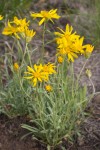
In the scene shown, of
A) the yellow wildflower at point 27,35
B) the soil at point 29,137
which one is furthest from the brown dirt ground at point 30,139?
the yellow wildflower at point 27,35

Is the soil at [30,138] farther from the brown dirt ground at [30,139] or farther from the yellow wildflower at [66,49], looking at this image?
the yellow wildflower at [66,49]

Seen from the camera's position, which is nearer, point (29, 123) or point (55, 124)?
point (55, 124)

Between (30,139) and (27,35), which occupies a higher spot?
(27,35)

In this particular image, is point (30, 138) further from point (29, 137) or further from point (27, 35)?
point (27, 35)

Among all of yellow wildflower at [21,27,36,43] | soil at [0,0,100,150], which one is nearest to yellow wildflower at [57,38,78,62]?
yellow wildflower at [21,27,36,43]

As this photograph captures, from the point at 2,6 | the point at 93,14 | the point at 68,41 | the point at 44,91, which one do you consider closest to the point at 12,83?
the point at 44,91

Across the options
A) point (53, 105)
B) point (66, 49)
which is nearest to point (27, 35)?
point (66, 49)

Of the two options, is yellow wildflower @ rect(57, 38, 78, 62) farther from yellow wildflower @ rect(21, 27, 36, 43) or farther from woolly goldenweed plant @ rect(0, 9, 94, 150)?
yellow wildflower @ rect(21, 27, 36, 43)

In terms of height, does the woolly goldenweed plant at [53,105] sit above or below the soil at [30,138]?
above

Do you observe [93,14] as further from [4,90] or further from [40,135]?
[40,135]

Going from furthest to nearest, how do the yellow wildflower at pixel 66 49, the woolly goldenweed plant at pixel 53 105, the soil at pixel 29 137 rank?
the soil at pixel 29 137 → the woolly goldenweed plant at pixel 53 105 → the yellow wildflower at pixel 66 49

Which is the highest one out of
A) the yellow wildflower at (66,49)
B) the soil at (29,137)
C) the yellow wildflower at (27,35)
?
the yellow wildflower at (27,35)
